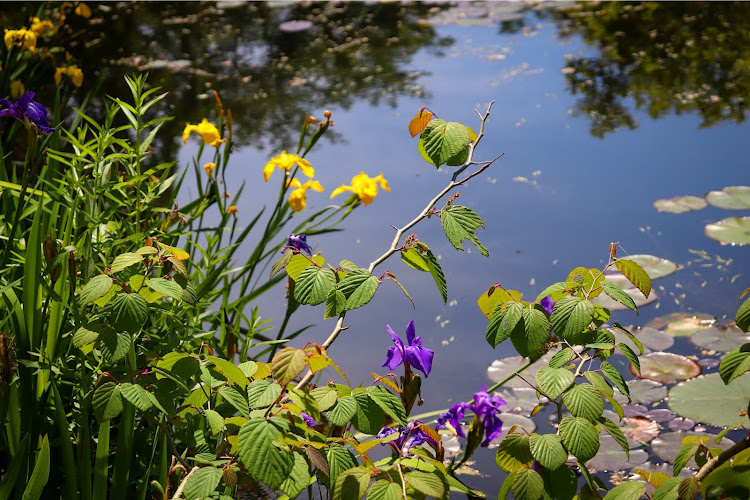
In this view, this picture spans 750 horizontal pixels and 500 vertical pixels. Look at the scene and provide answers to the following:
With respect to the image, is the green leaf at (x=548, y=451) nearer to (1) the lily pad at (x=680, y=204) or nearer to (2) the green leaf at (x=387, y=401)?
(2) the green leaf at (x=387, y=401)

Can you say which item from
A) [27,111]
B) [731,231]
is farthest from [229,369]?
[731,231]

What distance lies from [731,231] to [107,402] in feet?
8.30

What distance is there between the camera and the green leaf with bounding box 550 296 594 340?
96 cm

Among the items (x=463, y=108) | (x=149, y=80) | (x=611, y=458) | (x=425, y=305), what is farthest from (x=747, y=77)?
(x=149, y=80)

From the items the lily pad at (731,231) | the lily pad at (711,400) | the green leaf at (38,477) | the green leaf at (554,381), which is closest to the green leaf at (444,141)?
the green leaf at (554,381)

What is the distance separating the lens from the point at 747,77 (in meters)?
4.07

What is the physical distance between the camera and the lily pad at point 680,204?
295 cm

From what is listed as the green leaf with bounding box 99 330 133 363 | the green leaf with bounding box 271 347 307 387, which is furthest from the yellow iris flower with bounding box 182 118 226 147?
the green leaf with bounding box 271 347 307 387

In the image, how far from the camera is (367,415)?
939mm

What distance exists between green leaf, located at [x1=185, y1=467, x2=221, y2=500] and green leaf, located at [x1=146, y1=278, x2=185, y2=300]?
0.76ft

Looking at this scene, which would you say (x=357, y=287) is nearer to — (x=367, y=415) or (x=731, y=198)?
(x=367, y=415)

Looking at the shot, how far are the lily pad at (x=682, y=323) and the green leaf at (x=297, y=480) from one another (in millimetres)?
1757

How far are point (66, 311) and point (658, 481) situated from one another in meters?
1.01

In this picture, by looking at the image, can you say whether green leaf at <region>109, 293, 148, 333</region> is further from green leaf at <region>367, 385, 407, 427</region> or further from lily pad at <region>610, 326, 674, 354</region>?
lily pad at <region>610, 326, 674, 354</region>
